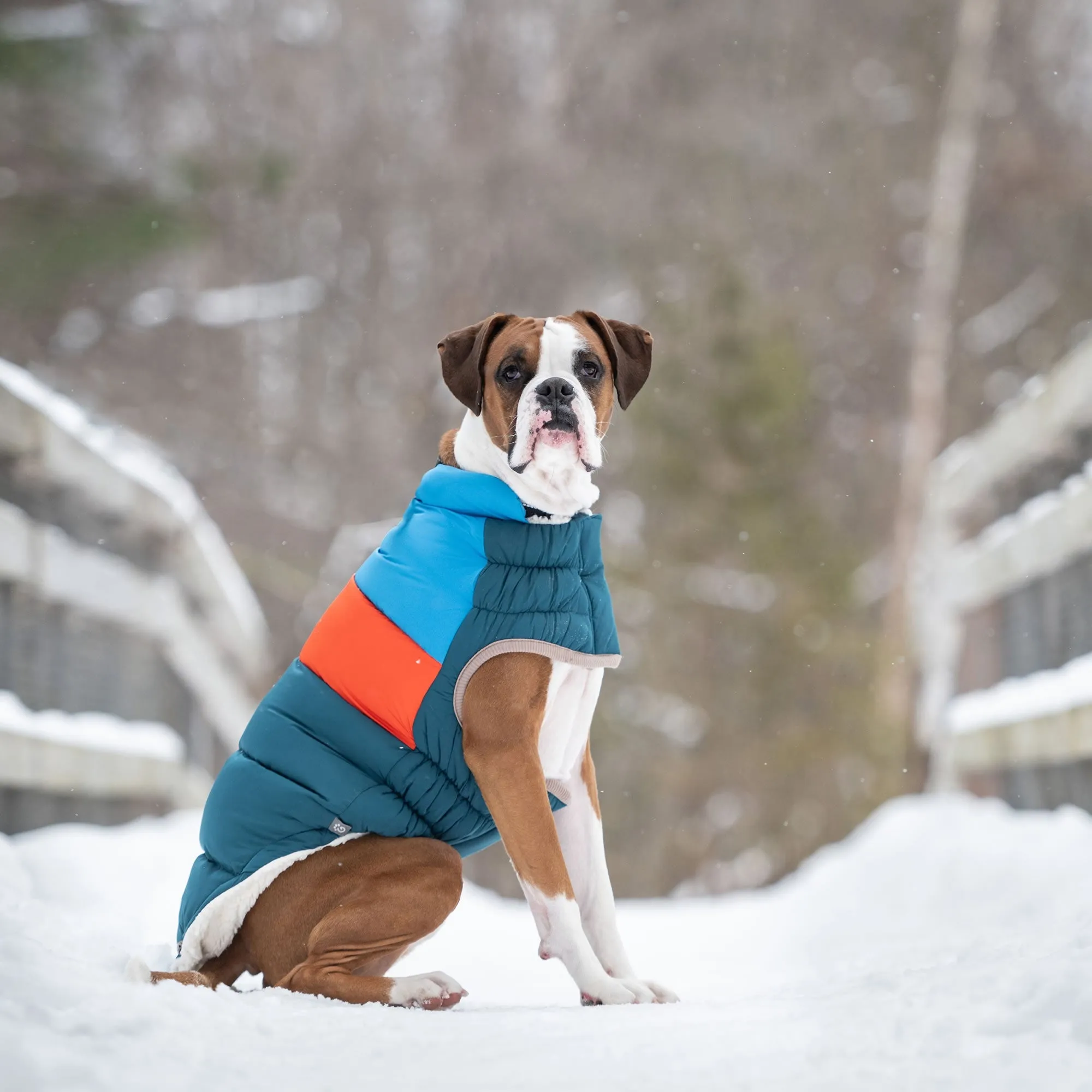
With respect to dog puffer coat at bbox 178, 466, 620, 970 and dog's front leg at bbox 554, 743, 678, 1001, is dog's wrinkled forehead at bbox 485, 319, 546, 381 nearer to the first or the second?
dog puffer coat at bbox 178, 466, 620, 970

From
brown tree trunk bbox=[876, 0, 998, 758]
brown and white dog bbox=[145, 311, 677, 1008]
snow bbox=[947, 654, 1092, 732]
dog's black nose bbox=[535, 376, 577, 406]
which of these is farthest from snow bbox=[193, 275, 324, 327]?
dog's black nose bbox=[535, 376, 577, 406]

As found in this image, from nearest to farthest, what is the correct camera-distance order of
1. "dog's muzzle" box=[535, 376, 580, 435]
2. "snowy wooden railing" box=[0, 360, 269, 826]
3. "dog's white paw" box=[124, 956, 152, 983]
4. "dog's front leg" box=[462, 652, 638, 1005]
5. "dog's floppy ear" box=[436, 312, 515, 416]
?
"dog's white paw" box=[124, 956, 152, 983], "dog's front leg" box=[462, 652, 638, 1005], "dog's muzzle" box=[535, 376, 580, 435], "dog's floppy ear" box=[436, 312, 515, 416], "snowy wooden railing" box=[0, 360, 269, 826]

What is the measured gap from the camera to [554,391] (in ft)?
10.2

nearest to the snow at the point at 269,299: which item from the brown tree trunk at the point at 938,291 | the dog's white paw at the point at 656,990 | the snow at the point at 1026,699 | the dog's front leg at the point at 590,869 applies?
the brown tree trunk at the point at 938,291

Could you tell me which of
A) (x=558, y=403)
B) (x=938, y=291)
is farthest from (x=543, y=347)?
(x=938, y=291)

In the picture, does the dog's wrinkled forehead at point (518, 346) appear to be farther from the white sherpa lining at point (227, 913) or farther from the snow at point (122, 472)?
the snow at point (122, 472)

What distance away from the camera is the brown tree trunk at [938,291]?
42.9 ft

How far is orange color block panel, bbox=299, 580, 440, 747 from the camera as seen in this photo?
2.89 m

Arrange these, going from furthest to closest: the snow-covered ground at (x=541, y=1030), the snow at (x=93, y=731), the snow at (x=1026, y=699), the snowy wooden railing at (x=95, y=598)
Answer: the snow at (x=1026, y=699), the snowy wooden railing at (x=95, y=598), the snow at (x=93, y=731), the snow-covered ground at (x=541, y=1030)

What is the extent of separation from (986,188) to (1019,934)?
12.3 m

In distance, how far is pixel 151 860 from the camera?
4633 millimetres

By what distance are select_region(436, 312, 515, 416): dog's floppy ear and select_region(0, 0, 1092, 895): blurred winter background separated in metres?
7.47

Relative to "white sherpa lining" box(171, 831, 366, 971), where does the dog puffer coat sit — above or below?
above

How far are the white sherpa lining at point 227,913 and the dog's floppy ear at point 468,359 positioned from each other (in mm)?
1168
